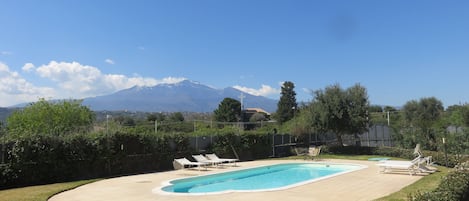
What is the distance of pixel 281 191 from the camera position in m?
11.5

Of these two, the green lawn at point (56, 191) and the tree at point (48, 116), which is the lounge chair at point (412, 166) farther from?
the tree at point (48, 116)

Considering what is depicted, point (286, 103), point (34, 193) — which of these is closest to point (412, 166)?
point (34, 193)

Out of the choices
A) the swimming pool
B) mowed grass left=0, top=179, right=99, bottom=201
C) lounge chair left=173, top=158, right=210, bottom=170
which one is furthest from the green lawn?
lounge chair left=173, top=158, right=210, bottom=170

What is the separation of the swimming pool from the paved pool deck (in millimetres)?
647

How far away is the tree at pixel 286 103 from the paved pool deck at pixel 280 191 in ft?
177

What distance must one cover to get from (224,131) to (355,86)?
380 inches

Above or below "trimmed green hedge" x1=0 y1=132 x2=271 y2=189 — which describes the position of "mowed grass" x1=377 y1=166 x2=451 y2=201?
below

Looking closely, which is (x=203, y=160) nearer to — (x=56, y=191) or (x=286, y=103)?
(x=56, y=191)

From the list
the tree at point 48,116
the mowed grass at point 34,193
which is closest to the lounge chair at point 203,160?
the mowed grass at point 34,193

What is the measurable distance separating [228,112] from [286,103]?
10412mm

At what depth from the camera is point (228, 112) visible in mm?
73000

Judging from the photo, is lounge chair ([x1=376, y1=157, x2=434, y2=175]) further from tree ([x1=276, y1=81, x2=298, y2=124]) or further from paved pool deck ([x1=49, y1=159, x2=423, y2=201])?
tree ([x1=276, y1=81, x2=298, y2=124])

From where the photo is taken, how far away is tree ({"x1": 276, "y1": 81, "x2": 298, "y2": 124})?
69625 millimetres

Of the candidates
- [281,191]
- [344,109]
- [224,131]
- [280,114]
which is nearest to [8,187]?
[281,191]
